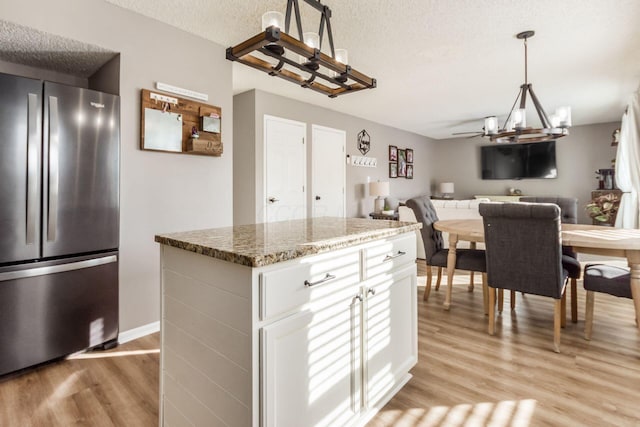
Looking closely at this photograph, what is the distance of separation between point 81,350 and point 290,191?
3.03m

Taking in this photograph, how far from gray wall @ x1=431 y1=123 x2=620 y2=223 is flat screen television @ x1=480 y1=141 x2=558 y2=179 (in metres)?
0.16

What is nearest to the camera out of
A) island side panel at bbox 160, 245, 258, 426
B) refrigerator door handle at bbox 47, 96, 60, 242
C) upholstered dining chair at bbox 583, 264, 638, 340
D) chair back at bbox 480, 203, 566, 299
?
island side panel at bbox 160, 245, 258, 426

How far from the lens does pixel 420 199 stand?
10.9ft

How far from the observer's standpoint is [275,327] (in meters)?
1.10

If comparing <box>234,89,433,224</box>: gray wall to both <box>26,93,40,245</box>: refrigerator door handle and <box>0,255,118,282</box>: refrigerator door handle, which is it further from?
<box>26,93,40,245</box>: refrigerator door handle

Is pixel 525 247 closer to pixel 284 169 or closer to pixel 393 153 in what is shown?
pixel 284 169

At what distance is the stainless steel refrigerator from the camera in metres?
1.93

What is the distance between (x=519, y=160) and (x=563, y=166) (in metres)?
0.83

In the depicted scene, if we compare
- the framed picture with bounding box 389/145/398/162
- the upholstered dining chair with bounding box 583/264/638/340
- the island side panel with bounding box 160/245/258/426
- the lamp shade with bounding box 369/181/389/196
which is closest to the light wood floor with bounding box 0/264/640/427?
the upholstered dining chair with bounding box 583/264/638/340

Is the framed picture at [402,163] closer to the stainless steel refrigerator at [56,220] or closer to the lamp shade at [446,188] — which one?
the lamp shade at [446,188]

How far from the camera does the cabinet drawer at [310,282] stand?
3.55 ft

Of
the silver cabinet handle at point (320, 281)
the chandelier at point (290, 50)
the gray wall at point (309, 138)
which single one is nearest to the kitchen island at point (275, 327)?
the silver cabinet handle at point (320, 281)

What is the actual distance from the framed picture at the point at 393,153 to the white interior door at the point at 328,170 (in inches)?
58.4

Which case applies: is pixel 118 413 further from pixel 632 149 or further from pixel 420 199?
pixel 632 149
